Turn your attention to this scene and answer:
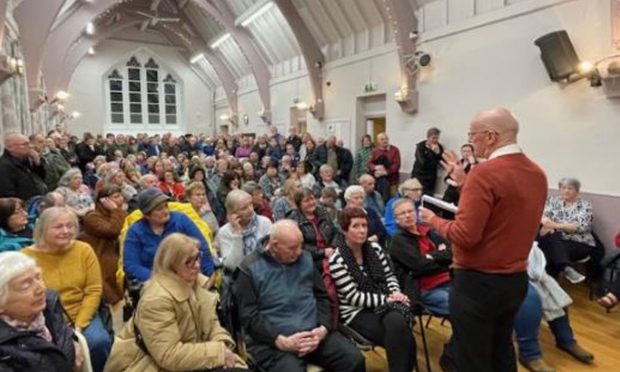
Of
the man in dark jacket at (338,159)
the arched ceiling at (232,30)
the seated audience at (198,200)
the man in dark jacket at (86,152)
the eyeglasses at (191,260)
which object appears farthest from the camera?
the man in dark jacket at (86,152)

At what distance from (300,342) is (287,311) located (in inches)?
7.7

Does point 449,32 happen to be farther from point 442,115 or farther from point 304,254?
point 304,254

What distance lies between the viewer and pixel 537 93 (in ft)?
16.7

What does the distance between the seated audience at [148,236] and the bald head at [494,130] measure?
1.81m

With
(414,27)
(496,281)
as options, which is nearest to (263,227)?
(496,281)

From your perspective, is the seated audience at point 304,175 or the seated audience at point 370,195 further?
the seated audience at point 304,175

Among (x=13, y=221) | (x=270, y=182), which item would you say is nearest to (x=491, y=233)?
(x=13, y=221)

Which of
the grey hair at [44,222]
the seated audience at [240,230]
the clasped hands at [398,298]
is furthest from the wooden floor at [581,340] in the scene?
the grey hair at [44,222]

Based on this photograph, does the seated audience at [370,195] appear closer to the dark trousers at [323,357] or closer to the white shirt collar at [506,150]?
the dark trousers at [323,357]

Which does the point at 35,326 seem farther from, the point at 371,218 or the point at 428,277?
the point at 371,218

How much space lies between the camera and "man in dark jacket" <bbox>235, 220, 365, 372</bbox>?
2.23 metres

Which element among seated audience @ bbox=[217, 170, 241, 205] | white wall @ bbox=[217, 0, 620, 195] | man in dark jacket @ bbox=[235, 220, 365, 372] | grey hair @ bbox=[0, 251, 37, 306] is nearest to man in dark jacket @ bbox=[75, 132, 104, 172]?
seated audience @ bbox=[217, 170, 241, 205]

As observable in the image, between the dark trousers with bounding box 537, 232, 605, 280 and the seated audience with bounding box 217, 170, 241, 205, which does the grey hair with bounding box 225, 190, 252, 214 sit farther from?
the dark trousers with bounding box 537, 232, 605, 280

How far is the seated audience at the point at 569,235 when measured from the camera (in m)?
3.95
